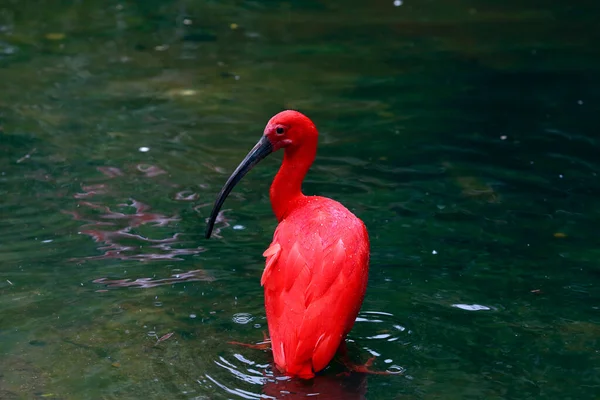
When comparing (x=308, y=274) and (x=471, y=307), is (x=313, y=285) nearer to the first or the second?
(x=308, y=274)

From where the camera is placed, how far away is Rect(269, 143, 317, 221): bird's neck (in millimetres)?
5203

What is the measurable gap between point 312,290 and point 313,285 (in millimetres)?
26

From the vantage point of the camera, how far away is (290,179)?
521 centimetres

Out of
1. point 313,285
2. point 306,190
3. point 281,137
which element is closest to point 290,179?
point 281,137

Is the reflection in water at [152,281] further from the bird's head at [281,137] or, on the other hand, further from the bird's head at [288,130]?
the bird's head at [288,130]

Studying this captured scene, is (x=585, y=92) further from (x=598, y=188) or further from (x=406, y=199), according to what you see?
(x=406, y=199)

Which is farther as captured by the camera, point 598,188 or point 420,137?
point 420,137

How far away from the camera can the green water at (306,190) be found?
15.6 ft

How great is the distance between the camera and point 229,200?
7062 mm

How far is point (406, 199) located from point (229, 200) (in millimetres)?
1355

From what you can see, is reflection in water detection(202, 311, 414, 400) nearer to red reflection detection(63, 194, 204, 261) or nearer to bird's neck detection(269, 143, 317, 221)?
bird's neck detection(269, 143, 317, 221)

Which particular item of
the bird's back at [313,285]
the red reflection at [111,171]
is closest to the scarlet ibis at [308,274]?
the bird's back at [313,285]

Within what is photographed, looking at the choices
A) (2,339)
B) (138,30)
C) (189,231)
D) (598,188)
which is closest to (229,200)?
(189,231)

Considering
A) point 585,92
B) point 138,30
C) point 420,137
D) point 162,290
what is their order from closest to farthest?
point 162,290
point 420,137
point 585,92
point 138,30
